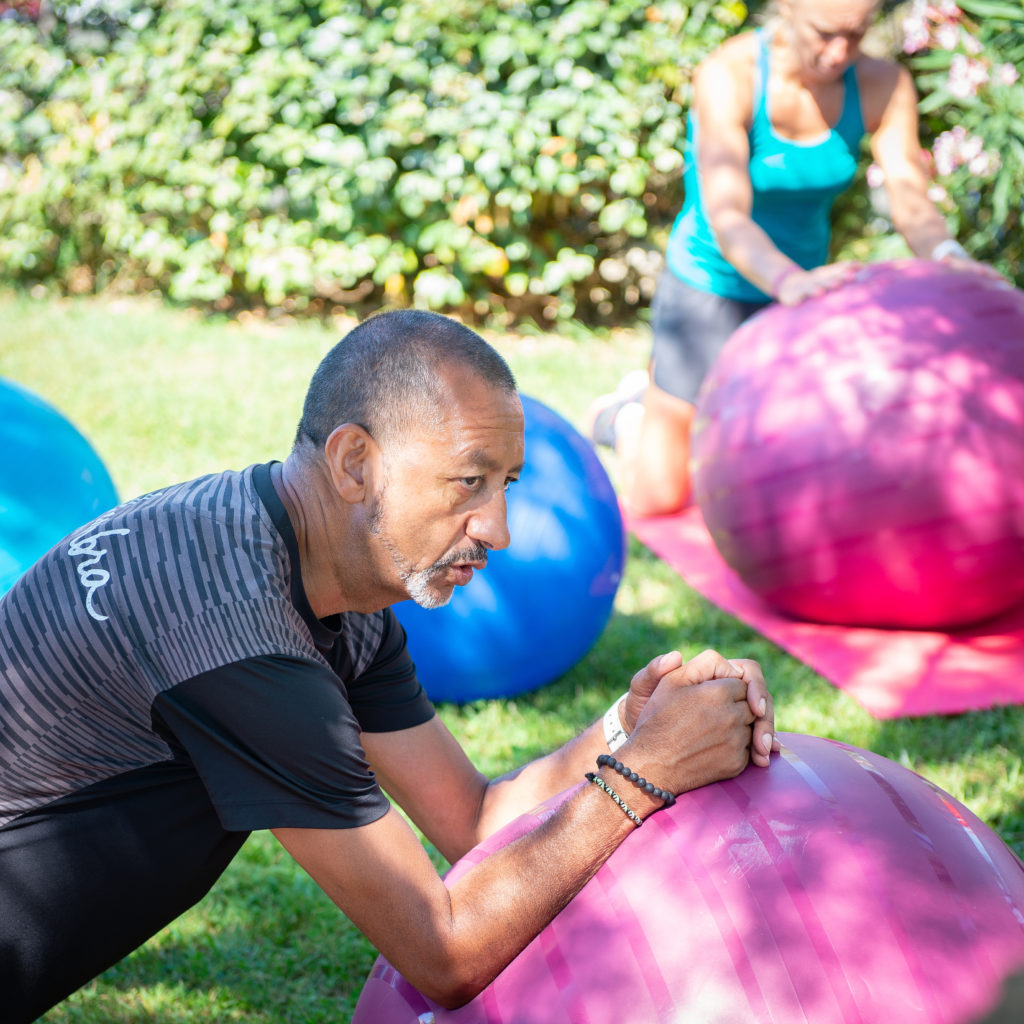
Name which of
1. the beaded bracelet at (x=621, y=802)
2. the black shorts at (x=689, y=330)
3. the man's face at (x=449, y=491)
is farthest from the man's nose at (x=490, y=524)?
the black shorts at (x=689, y=330)

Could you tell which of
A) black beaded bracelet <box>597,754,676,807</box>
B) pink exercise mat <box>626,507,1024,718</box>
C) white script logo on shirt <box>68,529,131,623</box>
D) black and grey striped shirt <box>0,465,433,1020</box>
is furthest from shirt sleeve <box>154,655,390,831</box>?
pink exercise mat <box>626,507,1024,718</box>

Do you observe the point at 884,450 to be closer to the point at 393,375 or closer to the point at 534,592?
the point at 534,592

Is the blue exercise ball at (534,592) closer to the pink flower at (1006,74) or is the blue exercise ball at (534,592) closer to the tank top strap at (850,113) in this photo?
the tank top strap at (850,113)

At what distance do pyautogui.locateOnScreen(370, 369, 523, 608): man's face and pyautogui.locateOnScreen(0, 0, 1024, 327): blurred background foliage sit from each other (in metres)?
6.55

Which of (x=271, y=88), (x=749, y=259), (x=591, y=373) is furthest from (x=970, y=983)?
(x=271, y=88)

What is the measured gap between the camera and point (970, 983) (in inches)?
63.7

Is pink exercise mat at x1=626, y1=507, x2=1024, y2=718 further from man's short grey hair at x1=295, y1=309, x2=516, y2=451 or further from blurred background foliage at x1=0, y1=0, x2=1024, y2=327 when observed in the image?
blurred background foliage at x1=0, y1=0, x2=1024, y2=327

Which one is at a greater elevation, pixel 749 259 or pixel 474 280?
pixel 749 259

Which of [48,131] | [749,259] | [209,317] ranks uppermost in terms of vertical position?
[749,259]

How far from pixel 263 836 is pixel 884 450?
2.28 m

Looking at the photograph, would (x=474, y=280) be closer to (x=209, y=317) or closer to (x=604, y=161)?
(x=604, y=161)

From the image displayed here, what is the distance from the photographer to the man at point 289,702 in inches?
68.6

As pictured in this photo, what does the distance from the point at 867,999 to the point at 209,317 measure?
29.3ft

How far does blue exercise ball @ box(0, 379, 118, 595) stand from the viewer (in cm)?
304
